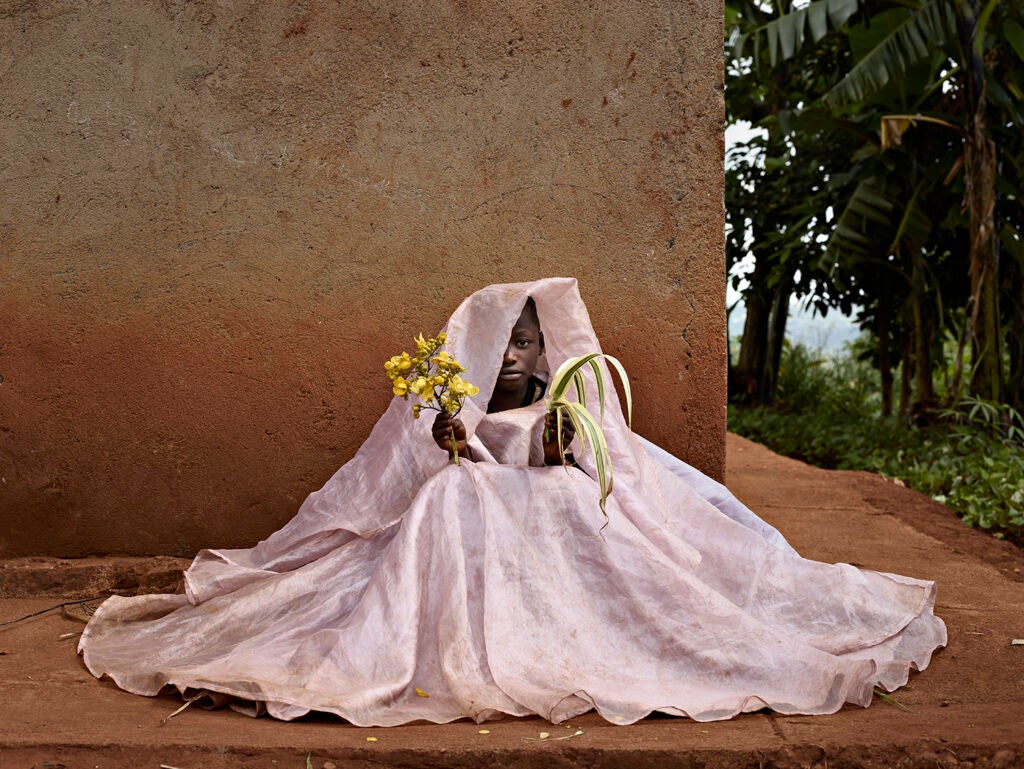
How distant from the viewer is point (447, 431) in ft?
9.55

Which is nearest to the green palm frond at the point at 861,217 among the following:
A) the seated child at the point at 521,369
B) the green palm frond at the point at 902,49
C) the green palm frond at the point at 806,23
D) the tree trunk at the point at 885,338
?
the green palm frond at the point at 902,49

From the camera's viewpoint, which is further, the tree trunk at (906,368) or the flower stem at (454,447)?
the tree trunk at (906,368)

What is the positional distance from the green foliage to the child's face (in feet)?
10.4

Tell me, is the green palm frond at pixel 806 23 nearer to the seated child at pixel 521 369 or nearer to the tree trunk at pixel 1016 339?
the tree trunk at pixel 1016 339

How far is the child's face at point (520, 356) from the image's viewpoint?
323cm

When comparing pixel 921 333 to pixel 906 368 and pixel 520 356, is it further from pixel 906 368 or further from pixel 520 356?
pixel 520 356

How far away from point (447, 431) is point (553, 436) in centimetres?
31

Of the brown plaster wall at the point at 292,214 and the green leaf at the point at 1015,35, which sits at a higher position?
the green leaf at the point at 1015,35

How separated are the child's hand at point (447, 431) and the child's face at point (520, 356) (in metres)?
0.34

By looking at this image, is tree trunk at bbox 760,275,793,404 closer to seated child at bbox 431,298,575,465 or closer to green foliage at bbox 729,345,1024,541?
green foliage at bbox 729,345,1024,541

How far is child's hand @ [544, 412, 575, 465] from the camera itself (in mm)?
2938

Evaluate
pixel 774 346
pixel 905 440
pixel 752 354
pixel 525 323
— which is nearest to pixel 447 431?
pixel 525 323

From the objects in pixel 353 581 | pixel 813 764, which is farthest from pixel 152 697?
pixel 813 764

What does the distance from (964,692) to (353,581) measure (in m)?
1.74
